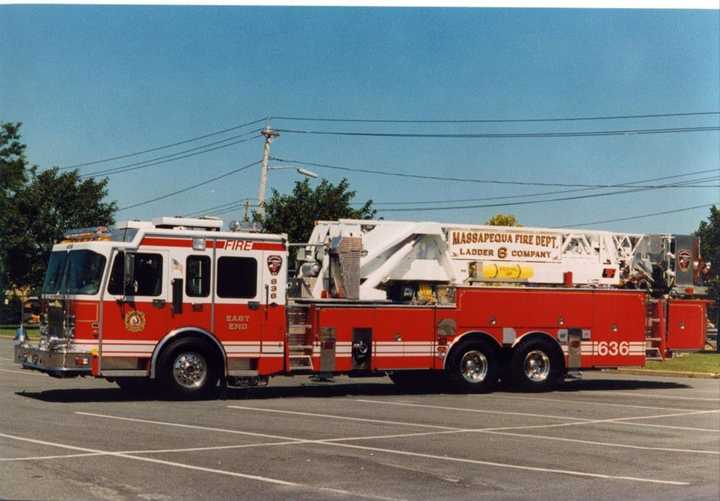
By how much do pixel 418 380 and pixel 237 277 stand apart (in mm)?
5011

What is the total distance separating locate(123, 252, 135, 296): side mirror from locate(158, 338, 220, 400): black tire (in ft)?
3.54

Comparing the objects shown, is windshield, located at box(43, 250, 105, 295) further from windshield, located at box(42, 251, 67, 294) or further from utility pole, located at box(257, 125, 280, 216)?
utility pole, located at box(257, 125, 280, 216)

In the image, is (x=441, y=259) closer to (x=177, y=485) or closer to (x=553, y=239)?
(x=553, y=239)

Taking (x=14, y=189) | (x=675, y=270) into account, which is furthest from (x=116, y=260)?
A: (x=14, y=189)

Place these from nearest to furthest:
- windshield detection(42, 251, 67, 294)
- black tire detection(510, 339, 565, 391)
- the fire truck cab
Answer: the fire truck cab → windshield detection(42, 251, 67, 294) → black tire detection(510, 339, 565, 391)

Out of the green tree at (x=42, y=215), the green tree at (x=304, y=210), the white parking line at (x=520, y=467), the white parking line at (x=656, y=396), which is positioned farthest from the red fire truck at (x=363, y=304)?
the green tree at (x=42, y=215)

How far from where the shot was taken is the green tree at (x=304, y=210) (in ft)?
113

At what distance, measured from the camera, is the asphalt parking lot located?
9273 millimetres

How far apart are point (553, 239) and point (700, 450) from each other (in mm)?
9239

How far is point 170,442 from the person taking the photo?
11.7 metres

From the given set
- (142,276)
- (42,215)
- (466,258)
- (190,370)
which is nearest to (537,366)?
(466,258)

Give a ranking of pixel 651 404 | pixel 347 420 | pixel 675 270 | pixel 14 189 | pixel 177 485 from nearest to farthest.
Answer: pixel 177 485 → pixel 347 420 → pixel 651 404 → pixel 675 270 → pixel 14 189

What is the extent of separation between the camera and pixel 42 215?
156 feet

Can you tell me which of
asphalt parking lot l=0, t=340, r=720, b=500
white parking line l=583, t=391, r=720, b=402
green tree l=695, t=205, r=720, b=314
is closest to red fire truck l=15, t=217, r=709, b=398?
asphalt parking lot l=0, t=340, r=720, b=500
